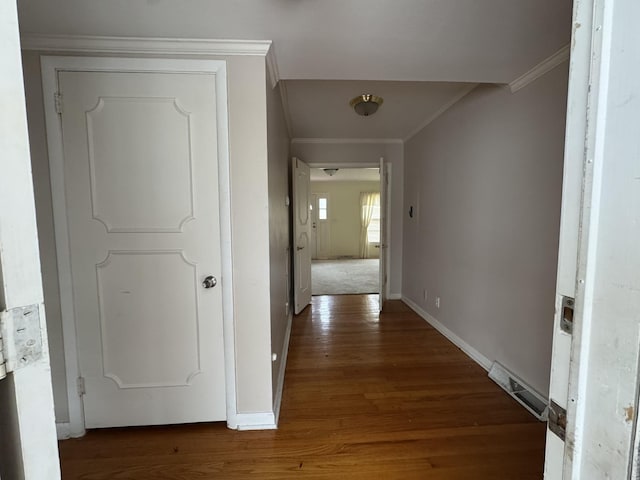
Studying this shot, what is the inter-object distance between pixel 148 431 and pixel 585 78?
2.37m

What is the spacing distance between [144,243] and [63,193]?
49 centimetres

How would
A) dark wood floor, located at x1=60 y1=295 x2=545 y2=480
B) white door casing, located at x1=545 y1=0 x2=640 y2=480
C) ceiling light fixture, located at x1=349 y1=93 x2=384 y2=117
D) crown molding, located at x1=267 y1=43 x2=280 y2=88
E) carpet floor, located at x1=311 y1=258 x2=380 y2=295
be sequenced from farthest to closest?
carpet floor, located at x1=311 y1=258 x2=380 y2=295 → ceiling light fixture, located at x1=349 y1=93 x2=384 y2=117 → crown molding, located at x1=267 y1=43 x2=280 y2=88 → dark wood floor, located at x1=60 y1=295 x2=545 y2=480 → white door casing, located at x1=545 y1=0 x2=640 y2=480

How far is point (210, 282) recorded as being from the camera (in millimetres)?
1629

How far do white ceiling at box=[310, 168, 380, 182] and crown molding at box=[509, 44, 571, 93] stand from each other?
432 cm

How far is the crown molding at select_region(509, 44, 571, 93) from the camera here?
5.31ft

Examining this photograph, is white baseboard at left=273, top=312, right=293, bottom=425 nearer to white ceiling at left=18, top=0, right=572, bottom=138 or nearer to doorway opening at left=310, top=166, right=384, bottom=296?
white ceiling at left=18, top=0, right=572, bottom=138

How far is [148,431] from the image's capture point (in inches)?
66.8

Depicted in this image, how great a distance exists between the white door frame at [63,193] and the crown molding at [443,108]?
2.05 meters

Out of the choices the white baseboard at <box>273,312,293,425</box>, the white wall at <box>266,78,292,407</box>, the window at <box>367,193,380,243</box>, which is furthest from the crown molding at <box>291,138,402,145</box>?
the window at <box>367,193,380,243</box>

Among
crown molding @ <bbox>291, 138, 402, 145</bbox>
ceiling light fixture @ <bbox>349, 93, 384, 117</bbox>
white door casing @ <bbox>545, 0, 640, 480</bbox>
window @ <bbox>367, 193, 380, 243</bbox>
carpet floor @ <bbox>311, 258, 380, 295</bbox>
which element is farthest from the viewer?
window @ <bbox>367, 193, 380, 243</bbox>

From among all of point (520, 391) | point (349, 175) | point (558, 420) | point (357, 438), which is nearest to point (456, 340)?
point (520, 391)

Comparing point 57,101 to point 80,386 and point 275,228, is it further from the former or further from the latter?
point 80,386

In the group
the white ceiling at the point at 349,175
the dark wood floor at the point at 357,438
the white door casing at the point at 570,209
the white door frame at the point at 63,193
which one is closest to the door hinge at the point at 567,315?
the white door casing at the point at 570,209

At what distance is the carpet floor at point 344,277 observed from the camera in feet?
16.0
